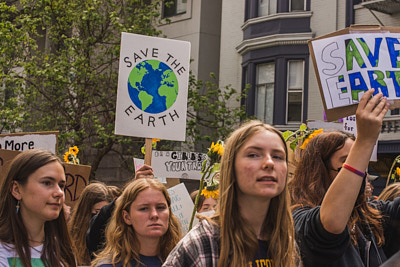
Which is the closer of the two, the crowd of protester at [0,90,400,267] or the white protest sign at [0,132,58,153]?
the crowd of protester at [0,90,400,267]

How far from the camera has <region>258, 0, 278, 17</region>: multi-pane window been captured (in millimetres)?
17547

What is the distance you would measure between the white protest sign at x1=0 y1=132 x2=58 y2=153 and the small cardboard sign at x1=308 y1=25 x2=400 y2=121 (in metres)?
3.23

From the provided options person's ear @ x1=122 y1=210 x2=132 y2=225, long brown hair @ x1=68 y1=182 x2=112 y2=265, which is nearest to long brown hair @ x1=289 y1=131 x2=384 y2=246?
person's ear @ x1=122 y1=210 x2=132 y2=225

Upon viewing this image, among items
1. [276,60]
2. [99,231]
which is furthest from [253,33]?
[99,231]

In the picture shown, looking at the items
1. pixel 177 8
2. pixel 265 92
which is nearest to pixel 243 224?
pixel 265 92

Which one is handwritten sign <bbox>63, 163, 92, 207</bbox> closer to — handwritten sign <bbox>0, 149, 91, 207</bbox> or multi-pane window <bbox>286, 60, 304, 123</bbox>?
handwritten sign <bbox>0, 149, 91, 207</bbox>

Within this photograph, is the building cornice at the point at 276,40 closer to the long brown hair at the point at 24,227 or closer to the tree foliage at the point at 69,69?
the tree foliage at the point at 69,69

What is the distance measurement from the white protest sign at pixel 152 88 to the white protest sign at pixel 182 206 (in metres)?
0.82

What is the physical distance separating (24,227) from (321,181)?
1.60 m

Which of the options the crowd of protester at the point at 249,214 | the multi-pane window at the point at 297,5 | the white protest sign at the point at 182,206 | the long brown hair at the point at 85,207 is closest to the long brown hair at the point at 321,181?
the crowd of protester at the point at 249,214

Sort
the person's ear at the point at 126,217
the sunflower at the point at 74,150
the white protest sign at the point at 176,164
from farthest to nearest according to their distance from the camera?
the white protest sign at the point at 176,164
the sunflower at the point at 74,150
the person's ear at the point at 126,217

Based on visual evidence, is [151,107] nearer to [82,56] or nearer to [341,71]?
[341,71]

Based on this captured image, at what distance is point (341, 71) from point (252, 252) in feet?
3.79

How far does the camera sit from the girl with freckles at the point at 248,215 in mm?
2240
